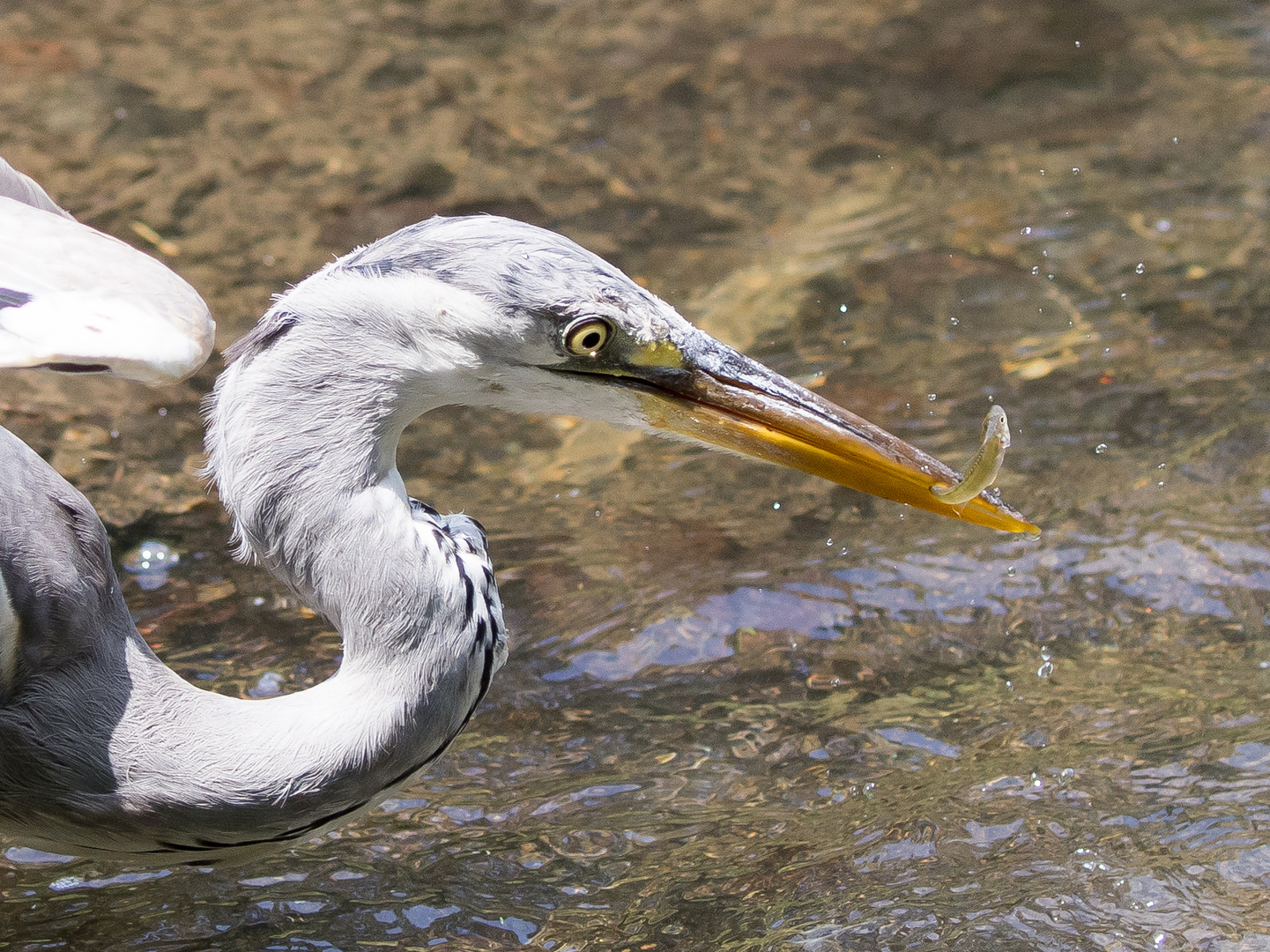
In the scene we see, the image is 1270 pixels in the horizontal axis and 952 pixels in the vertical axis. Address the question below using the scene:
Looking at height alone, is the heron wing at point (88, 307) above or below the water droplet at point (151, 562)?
above

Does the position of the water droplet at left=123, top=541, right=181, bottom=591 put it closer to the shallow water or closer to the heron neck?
the shallow water

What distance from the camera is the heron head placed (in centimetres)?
237

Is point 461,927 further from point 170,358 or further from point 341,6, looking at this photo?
point 341,6

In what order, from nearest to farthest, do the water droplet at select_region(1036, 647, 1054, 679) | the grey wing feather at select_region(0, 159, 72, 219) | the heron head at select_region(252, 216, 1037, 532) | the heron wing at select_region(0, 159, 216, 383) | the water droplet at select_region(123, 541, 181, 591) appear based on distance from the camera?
the heron head at select_region(252, 216, 1037, 532), the heron wing at select_region(0, 159, 216, 383), the grey wing feather at select_region(0, 159, 72, 219), the water droplet at select_region(1036, 647, 1054, 679), the water droplet at select_region(123, 541, 181, 591)

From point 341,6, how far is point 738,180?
2.23 metres

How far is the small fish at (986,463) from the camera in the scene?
2.44 metres

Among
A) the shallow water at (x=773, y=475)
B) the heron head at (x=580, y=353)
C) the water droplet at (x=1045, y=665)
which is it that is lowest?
the water droplet at (x=1045, y=665)

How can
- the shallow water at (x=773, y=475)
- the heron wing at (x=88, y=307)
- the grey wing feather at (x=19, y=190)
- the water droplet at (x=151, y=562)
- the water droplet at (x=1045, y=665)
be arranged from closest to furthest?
the heron wing at (x=88, y=307) → the shallow water at (x=773, y=475) → the grey wing feather at (x=19, y=190) → the water droplet at (x=1045, y=665) → the water droplet at (x=151, y=562)

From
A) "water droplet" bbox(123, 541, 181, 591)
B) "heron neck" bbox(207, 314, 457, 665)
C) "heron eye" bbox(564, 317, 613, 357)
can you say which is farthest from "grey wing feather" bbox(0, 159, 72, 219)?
"heron eye" bbox(564, 317, 613, 357)

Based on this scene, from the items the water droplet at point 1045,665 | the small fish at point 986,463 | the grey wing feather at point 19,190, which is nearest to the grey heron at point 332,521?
the small fish at point 986,463

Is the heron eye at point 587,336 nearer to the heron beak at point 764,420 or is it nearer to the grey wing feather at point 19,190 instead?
the heron beak at point 764,420

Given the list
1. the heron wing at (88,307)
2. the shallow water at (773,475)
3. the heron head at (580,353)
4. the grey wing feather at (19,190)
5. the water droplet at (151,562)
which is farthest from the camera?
the water droplet at (151,562)

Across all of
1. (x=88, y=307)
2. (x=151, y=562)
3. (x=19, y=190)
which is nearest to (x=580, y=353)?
(x=88, y=307)

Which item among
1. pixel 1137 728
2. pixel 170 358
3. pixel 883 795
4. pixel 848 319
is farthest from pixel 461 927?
pixel 848 319
